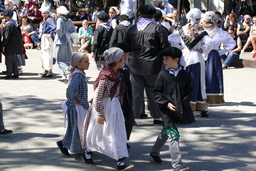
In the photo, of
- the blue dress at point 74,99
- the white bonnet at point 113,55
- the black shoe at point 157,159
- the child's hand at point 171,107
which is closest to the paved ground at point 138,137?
the black shoe at point 157,159

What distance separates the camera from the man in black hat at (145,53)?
779cm

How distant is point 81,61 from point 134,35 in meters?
2.06

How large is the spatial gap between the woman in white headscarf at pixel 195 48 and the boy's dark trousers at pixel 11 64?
5.30 m

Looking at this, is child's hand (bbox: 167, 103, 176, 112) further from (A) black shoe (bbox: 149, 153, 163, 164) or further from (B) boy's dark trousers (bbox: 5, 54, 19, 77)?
(B) boy's dark trousers (bbox: 5, 54, 19, 77)

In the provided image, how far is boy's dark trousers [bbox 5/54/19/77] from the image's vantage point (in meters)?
12.1

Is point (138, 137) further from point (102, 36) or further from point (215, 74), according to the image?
point (102, 36)

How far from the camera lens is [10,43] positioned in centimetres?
1188

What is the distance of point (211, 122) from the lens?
26.7 feet

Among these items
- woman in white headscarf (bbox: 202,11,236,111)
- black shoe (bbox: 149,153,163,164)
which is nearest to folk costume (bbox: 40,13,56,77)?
woman in white headscarf (bbox: 202,11,236,111)

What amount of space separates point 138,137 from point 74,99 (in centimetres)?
158

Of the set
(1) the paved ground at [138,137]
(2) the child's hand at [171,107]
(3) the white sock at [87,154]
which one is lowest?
(1) the paved ground at [138,137]

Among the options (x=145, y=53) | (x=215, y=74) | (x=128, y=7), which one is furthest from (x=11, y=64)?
(x=215, y=74)

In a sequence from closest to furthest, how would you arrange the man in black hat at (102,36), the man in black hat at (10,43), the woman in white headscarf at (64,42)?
the man in black hat at (102,36) < the woman in white headscarf at (64,42) < the man in black hat at (10,43)

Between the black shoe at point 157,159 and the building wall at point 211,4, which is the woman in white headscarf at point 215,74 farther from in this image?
the building wall at point 211,4
